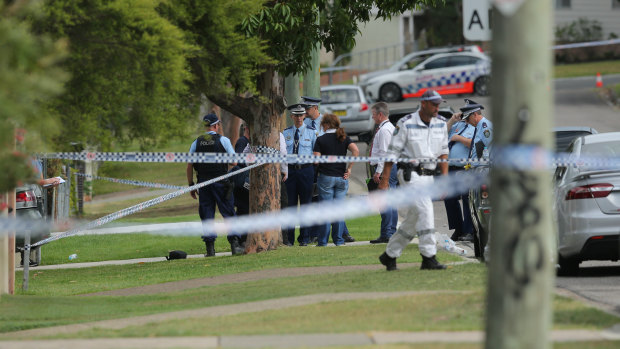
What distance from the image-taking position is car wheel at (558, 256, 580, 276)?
38.5ft

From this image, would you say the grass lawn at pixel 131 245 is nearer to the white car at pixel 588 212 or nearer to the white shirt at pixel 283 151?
the white shirt at pixel 283 151

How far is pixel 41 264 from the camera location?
1622cm

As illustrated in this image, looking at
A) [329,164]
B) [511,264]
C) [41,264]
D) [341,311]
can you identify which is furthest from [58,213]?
[511,264]

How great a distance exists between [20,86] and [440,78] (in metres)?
33.9

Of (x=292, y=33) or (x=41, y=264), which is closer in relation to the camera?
(x=292, y=33)

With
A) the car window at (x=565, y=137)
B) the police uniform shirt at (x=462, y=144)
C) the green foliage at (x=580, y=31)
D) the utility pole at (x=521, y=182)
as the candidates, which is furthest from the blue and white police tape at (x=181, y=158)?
the green foliage at (x=580, y=31)

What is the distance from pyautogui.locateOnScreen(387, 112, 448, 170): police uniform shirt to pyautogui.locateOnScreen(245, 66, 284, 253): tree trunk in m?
3.98

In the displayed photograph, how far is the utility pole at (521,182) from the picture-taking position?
545cm

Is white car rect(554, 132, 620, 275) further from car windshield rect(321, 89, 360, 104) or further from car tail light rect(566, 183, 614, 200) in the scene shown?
car windshield rect(321, 89, 360, 104)

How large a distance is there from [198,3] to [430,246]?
11.1 feet

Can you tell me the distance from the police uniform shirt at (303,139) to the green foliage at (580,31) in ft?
129

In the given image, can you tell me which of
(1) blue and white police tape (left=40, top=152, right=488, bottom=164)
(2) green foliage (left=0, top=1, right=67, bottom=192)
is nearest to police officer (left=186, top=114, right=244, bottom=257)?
(1) blue and white police tape (left=40, top=152, right=488, bottom=164)

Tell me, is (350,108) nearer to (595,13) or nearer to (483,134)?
(483,134)

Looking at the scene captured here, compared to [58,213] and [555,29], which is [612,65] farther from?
[58,213]
